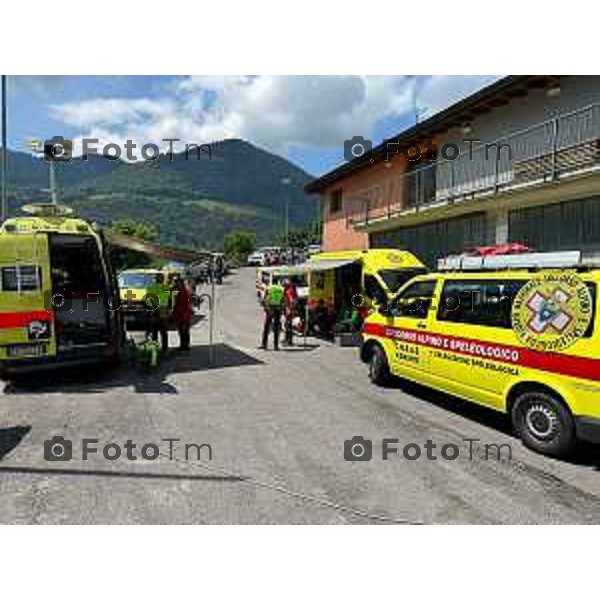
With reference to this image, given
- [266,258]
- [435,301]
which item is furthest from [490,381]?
[266,258]

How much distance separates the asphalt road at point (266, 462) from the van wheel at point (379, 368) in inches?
10.2

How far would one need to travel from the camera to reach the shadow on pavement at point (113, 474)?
4820mm

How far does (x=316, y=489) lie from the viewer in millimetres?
4582

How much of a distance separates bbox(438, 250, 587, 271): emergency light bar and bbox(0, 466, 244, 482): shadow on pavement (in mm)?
4040

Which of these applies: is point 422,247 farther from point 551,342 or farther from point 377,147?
point 551,342

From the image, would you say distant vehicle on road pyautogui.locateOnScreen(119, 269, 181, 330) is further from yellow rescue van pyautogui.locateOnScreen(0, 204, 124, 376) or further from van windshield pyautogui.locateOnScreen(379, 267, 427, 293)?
van windshield pyautogui.locateOnScreen(379, 267, 427, 293)

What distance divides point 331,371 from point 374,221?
393 inches

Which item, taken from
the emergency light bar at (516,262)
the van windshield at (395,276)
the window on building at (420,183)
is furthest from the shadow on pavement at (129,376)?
the window on building at (420,183)

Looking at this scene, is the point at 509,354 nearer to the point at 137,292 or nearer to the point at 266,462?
the point at 266,462

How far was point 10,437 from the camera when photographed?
598cm

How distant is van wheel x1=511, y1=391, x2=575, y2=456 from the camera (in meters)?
5.35

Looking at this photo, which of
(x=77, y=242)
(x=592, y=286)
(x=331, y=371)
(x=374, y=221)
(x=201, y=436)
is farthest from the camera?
(x=374, y=221)

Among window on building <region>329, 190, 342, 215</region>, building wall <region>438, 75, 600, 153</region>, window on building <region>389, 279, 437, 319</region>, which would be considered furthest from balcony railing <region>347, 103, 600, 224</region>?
window on building <region>389, 279, 437, 319</region>

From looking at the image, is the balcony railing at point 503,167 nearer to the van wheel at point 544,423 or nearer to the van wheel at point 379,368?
the van wheel at point 379,368
